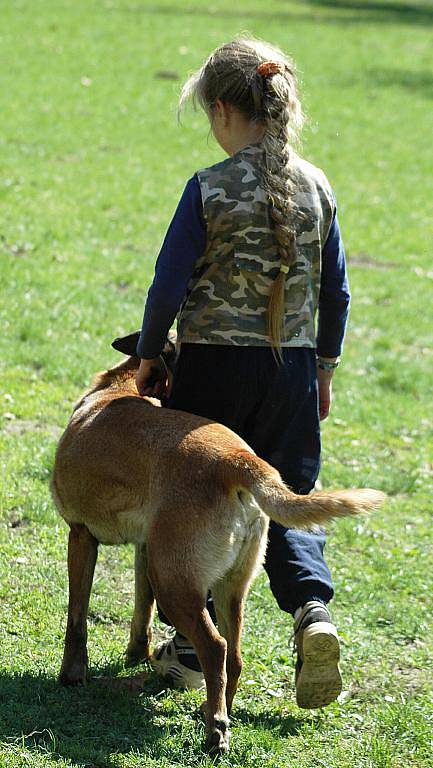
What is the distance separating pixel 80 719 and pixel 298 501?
1.21 meters

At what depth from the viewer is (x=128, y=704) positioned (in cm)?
400

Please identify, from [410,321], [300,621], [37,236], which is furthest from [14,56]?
[300,621]

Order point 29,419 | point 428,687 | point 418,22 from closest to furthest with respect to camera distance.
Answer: point 428,687
point 29,419
point 418,22

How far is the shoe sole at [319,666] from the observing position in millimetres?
3777

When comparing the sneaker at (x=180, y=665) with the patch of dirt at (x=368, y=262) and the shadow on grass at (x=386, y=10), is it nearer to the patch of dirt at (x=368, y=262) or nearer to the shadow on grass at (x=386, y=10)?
the patch of dirt at (x=368, y=262)

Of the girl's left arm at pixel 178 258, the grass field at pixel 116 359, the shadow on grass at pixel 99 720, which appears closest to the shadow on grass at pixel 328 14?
the grass field at pixel 116 359

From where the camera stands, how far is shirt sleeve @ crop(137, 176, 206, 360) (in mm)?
3717

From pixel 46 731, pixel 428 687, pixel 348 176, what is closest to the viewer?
pixel 46 731

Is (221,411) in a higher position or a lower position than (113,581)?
higher

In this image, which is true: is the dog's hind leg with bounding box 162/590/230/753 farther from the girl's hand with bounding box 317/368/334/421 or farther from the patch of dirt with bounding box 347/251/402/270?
the patch of dirt with bounding box 347/251/402/270

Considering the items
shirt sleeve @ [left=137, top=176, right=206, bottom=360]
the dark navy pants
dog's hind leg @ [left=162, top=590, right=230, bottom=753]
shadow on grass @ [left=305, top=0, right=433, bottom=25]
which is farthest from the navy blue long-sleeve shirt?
shadow on grass @ [left=305, top=0, right=433, bottom=25]

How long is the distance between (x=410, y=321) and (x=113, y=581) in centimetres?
573

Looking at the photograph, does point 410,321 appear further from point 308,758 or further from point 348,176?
point 308,758

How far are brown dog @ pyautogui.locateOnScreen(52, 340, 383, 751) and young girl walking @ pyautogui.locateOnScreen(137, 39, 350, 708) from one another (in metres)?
0.25
